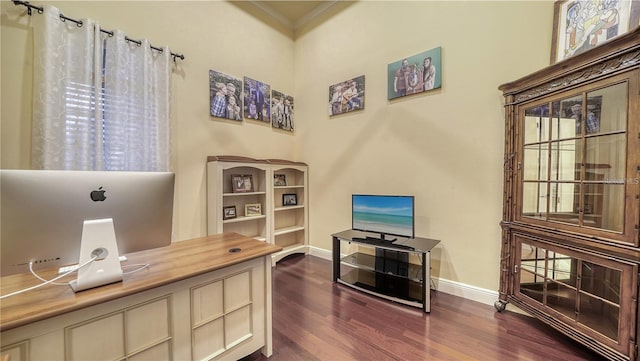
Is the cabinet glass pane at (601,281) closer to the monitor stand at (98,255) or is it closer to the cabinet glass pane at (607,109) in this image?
the cabinet glass pane at (607,109)

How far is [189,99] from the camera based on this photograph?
284cm

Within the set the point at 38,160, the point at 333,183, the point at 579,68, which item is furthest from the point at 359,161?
the point at 38,160

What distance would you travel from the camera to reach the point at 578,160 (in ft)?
5.58

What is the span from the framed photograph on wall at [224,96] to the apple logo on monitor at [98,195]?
6.99 ft

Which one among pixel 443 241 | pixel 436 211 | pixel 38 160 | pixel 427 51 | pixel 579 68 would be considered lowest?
pixel 443 241

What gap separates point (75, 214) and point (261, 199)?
235 centimetres

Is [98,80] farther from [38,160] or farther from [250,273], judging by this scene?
[250,273]

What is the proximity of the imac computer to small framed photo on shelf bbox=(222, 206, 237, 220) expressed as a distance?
5.65 ft

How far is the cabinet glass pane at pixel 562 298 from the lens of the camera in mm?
1699

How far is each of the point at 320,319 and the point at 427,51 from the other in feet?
9.41

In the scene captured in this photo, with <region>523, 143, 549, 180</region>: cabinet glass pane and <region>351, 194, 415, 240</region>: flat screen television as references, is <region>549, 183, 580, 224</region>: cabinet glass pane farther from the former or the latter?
<region>351, 194, 415, 240</region>: flat screen television

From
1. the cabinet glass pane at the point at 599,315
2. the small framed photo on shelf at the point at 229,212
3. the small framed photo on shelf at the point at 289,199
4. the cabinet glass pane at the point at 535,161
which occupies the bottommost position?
the cabinet glass pane at the point at 599,315

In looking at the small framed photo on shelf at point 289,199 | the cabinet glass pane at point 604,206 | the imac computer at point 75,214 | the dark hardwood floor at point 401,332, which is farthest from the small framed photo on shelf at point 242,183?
the cabinet glass pane at point 604,206

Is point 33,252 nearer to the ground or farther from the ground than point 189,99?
nearer to the ground
